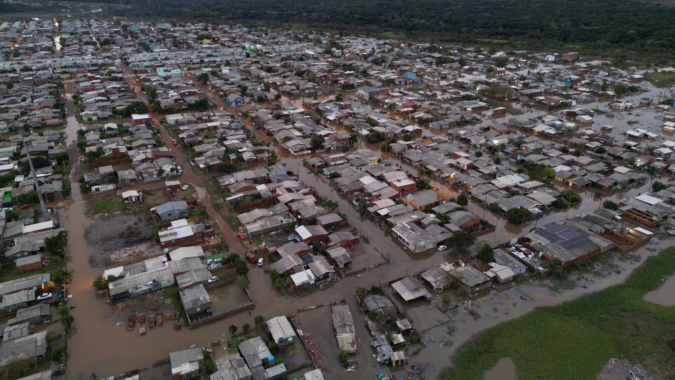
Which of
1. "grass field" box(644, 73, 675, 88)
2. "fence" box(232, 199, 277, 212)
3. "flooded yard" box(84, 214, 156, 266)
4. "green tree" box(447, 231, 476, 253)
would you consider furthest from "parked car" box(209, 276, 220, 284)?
"grass field" box(644, 73, 675, 88)

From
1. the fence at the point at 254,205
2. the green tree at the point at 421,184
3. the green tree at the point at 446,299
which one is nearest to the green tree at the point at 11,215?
the fence at the point at 254,205

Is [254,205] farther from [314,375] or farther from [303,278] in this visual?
[314,375]

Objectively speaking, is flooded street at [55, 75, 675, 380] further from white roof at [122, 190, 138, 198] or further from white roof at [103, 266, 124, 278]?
white roof at [122, 190, 138, 198]

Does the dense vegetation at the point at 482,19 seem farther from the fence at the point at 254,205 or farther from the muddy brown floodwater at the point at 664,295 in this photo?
the fence at the point at 254,205

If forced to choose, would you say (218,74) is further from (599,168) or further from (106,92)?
(599,168)

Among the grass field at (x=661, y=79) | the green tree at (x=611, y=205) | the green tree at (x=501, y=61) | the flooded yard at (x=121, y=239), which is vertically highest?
the grass field at (x=661, y=79)
